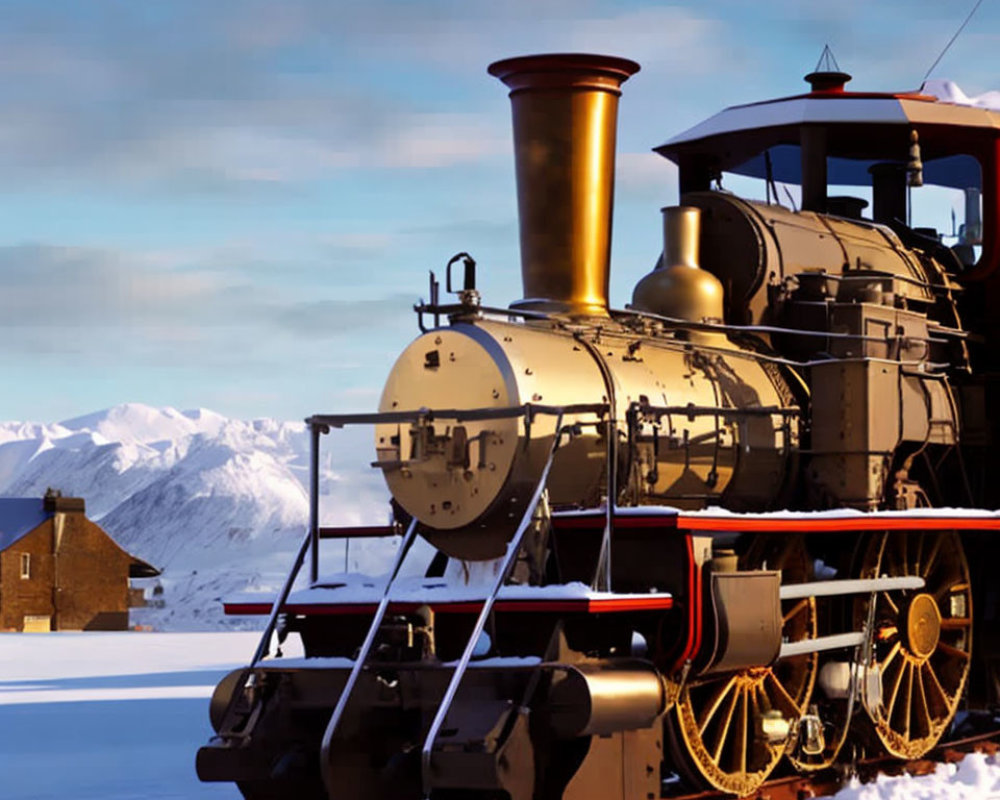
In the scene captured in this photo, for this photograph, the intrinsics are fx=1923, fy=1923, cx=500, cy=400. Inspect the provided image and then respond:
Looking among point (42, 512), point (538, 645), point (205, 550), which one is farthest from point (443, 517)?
point (205, 550)

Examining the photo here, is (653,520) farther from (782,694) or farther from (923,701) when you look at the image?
(923,701)

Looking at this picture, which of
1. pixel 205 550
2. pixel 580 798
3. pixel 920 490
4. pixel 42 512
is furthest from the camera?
pixel 205 550

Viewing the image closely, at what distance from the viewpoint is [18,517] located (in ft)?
202

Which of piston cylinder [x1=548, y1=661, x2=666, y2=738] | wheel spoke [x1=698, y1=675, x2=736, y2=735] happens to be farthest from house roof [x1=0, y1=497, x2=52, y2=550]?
piston cylinder [x1=548, y1=661, x2=666, y2=738]

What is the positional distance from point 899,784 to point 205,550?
7404 inches

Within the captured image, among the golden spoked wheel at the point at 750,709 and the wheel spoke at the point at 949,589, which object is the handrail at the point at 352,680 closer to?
the golden spoked wheel at the point at 750,709

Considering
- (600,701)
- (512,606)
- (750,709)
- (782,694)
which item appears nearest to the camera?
(600,701)

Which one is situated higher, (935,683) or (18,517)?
(935,683)

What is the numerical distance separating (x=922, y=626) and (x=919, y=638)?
0.32ft

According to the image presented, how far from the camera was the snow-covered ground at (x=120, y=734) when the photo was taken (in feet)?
41.2

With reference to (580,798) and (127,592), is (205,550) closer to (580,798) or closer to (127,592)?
(127,592)

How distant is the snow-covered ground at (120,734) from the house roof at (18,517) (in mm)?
30283

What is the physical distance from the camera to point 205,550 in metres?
197

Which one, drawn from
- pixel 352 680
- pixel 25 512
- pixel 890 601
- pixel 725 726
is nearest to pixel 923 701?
pixel 890 601
